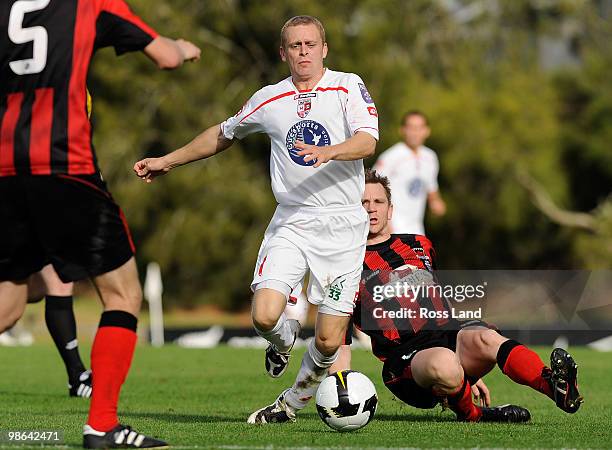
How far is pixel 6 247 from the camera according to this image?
18.2ft

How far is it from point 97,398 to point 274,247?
6.36ft

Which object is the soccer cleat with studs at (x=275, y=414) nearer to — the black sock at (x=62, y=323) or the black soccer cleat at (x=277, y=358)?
the black soccer cleat at (x=277, y=358)

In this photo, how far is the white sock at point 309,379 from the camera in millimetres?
7172

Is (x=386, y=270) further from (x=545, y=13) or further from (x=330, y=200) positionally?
(x=545, y=13)

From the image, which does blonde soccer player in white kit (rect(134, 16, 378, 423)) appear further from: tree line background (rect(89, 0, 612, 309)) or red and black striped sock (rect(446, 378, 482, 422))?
tree line background (rect(89, 0, 612, 309))

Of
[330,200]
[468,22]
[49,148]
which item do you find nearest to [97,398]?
[49,148]

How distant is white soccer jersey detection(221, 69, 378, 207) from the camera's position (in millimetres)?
7129

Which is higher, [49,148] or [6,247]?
[49,148]

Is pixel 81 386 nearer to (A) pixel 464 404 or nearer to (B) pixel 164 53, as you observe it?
(A) pixel 464 404

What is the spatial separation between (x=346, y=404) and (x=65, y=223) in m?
1.98

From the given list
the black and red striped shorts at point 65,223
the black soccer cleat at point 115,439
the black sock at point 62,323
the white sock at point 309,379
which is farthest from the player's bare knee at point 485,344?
the black sock at point 62,323

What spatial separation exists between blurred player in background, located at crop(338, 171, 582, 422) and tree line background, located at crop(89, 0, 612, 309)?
82.6 feet

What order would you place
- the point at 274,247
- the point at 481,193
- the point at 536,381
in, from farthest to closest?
the point at 481,193 → the point at 274,247 → the point at 536,381

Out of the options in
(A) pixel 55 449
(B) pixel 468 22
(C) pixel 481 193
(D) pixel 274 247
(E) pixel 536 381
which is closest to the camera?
(A) pixel 55 449
